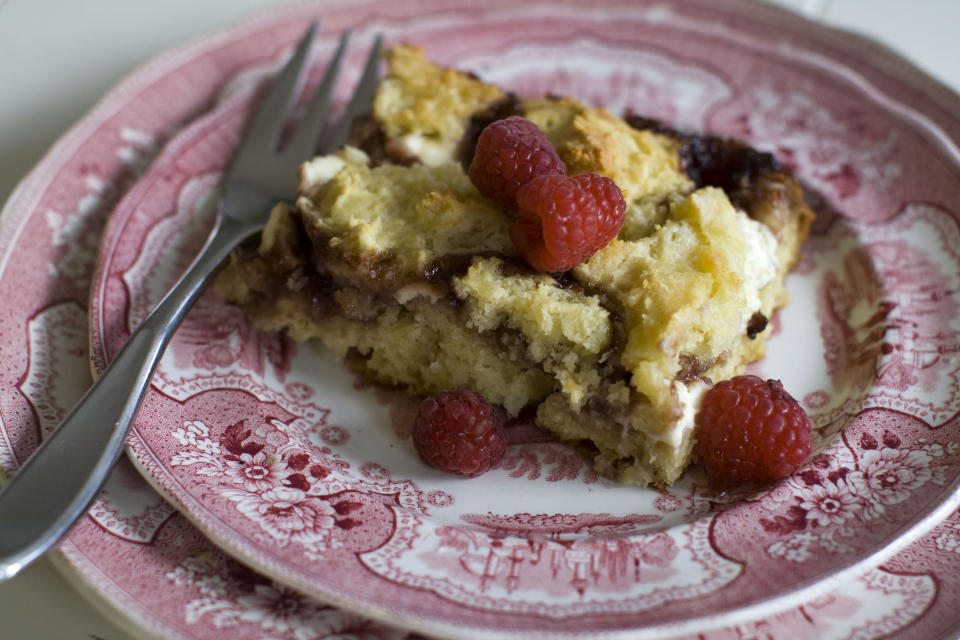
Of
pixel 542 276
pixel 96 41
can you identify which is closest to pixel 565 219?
pixel 542 276

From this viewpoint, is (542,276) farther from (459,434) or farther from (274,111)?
(274,111)

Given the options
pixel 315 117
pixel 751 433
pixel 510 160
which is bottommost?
pixel 315 117

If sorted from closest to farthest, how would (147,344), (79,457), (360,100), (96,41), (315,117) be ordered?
(79,457)
(147,344)
(315,117)
(360,100)
(96,41)

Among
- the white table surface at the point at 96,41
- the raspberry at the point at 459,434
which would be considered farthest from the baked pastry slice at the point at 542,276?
the white table surface at the point at 96,41

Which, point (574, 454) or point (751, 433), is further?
point (574, 454)

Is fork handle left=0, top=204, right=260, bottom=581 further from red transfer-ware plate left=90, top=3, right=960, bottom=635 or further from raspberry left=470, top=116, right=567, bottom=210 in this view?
raspberry left=470, top=116, right=567, bottom=210

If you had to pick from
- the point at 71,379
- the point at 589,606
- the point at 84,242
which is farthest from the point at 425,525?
the point at 84,242
